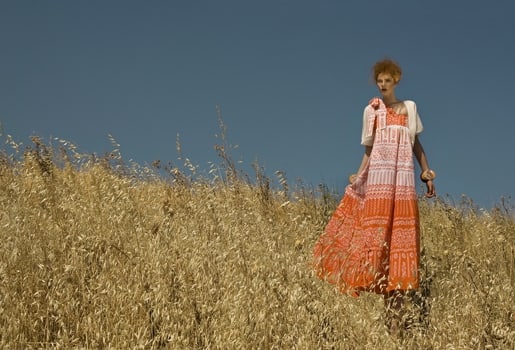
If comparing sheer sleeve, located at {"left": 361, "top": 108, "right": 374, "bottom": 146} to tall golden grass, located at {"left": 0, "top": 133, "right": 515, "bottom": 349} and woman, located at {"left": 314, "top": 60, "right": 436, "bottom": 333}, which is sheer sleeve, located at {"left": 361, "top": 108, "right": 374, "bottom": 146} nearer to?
woman, located at {"left": 314, "top": 60, "right": 436, "bottom": 333}

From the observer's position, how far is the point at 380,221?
15.4 feet

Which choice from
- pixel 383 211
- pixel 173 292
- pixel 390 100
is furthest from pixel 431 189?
pixel 173 292

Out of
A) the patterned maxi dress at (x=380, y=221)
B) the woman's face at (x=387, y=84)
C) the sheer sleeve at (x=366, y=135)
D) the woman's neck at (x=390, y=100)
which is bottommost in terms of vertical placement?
the patterned maxi dress at (x=380, y=221)

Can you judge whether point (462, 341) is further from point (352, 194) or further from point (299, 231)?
point (299, 231)

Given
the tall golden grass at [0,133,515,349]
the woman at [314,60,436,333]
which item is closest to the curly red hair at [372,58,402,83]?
the woman at [314,60,436,333]

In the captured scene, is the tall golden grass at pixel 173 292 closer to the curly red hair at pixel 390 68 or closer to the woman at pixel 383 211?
the woman at pixel 383 211

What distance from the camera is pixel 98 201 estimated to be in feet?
16.0

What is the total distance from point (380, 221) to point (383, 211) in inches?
3.1

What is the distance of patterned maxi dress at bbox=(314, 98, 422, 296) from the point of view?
4598mm

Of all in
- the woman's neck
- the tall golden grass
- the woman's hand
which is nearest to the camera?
the tall golden grass

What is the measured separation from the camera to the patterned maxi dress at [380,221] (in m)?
4.60

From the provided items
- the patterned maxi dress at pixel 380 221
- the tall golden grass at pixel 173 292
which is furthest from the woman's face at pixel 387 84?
the tall golden grass at pixel 173 292

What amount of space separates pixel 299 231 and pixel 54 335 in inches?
115

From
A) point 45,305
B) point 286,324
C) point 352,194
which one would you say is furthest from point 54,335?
point 352,194
